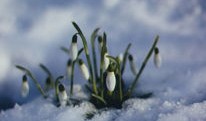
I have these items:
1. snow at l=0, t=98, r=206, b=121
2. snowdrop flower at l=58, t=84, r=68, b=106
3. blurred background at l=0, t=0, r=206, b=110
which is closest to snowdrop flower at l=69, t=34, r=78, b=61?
snowdrop flower at l=58, t=84, r=68, b=106

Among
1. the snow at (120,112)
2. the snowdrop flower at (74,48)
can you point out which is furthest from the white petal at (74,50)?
the snow at (120,112)

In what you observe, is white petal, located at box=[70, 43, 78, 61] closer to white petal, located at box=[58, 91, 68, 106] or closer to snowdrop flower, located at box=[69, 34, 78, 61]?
snowdrop flower, located at box=[69, 34, 78, 61]

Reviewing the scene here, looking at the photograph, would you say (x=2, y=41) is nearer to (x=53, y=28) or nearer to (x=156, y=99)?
(x=53, y=28)

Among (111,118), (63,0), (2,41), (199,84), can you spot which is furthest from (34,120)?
(63,0)

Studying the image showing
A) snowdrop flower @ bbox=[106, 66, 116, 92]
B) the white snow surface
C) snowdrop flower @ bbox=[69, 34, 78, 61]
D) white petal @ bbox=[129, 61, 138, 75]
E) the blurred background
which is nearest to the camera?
the white snow surface

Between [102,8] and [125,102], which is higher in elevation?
[102,8]

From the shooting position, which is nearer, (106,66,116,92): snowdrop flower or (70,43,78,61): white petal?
(106,66,116,92): snowdrop flower

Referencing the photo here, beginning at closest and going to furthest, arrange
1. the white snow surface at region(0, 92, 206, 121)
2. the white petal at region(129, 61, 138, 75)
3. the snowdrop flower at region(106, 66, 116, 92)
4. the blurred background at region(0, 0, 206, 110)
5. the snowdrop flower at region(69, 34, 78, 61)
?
the white snow surface at region(0, 92, 206, 121) < the snowdrop flower at region(106, 66, 116, 92) < the snowdrop flower at region(69, 34, 78, 61) < the white petal at region(129, 61, 138, 75) < the blurred background at region(0, 0, 206, 110)

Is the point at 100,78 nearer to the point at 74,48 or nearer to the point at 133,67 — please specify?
the point at 74,48

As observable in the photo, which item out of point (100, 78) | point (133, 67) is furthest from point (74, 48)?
point (133, 67)
